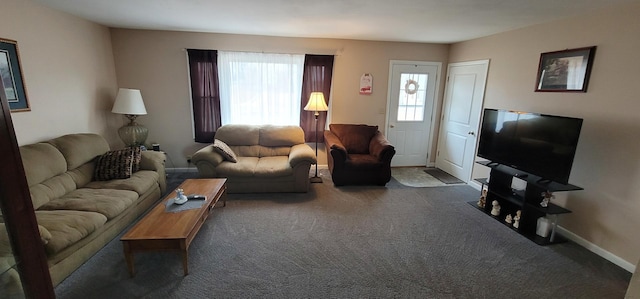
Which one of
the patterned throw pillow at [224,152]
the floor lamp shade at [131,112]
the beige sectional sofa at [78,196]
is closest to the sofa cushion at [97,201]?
the beige sectional sofa at [78,196]

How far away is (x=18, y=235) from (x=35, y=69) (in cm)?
283

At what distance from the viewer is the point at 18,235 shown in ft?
3.21

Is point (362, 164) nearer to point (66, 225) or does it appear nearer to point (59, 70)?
point (66, 225)

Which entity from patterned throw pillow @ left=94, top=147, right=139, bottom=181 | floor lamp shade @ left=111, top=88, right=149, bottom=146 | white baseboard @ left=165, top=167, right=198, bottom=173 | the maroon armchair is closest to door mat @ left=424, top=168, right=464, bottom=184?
the maroon armchair

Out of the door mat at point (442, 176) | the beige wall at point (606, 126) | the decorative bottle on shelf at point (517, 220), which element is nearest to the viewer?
the beige wall at point (606, 126)

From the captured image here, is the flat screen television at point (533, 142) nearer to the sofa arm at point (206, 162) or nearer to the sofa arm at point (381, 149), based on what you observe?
the sofa arm at point (381, 149)

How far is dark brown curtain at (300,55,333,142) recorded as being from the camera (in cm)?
446

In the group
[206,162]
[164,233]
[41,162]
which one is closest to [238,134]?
[206,162]

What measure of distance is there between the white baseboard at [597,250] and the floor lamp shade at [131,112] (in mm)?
5378

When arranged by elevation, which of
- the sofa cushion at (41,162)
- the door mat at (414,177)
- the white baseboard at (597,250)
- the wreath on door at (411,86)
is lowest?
the white baseboard at (597,250)

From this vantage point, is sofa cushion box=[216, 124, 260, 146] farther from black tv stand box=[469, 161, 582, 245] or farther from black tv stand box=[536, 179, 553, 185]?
black tv stand box=[536, 179, 553, 185]

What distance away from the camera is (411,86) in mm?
4863

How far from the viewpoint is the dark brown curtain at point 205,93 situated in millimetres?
4203

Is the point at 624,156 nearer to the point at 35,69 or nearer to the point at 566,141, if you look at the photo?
the point at 566,141
